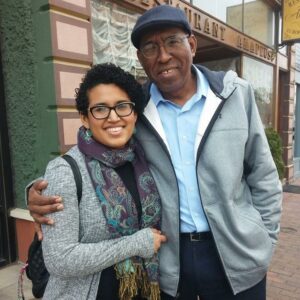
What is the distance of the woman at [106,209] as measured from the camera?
1455 mm

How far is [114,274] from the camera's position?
1610mm

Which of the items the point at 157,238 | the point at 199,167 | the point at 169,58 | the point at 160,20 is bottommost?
the point at 157,238

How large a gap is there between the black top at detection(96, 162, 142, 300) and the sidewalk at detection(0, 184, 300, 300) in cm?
197

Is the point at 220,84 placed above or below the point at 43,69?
below

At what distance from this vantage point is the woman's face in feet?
5.28


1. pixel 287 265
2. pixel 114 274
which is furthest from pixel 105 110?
pixel 287 265

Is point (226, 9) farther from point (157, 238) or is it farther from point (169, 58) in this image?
point (157, 238)

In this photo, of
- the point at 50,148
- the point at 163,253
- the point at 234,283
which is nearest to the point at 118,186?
the point at 163,253

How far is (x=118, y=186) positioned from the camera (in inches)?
62.4

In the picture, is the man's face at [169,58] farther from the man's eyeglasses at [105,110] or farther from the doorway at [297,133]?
the doorway at [297,133]

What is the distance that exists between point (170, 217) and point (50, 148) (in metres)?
2.04

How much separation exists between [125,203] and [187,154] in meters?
0.41

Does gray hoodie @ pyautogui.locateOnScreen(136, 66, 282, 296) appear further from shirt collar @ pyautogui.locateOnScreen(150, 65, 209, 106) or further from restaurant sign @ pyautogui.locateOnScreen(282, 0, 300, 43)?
restaurant sign @ pyautogui.locateOnScreen(282, 0, 300, 43)

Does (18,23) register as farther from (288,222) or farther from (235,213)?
(288,222)
